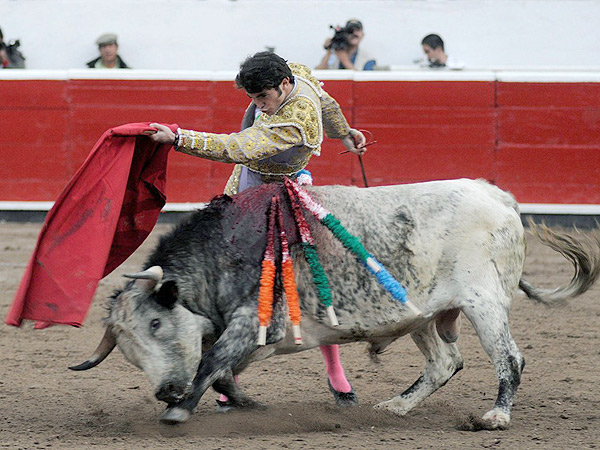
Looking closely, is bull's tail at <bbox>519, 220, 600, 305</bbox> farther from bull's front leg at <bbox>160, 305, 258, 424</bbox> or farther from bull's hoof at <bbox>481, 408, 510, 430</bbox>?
bull's front leg at <bbox>160, 305, 258, 424</bbox>

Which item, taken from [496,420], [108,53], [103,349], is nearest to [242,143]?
[103,349]

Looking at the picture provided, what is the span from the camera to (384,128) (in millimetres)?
7477

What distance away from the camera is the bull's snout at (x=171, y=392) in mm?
3068

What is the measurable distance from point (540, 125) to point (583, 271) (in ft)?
13.0

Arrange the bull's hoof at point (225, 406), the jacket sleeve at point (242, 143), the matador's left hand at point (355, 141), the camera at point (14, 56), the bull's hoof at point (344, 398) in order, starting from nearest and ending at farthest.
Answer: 1. the jacket sleeve at point (242, 143)
2. the bull's hoof at point (225, 406)
3. the bull's hoof at point (344, 398)
4. the matador's left hand at point (355, 141)
5. the camera at point (14, 56)

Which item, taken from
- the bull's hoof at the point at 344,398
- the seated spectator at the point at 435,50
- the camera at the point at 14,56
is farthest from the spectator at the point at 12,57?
the bull's hoof at the point at 344,398

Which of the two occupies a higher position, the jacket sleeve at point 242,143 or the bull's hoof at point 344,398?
the jacket sleeve at point 242,143

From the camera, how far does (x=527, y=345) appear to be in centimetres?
450

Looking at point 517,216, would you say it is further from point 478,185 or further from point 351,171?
point 351,171

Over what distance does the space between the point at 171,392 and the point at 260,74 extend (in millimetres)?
986

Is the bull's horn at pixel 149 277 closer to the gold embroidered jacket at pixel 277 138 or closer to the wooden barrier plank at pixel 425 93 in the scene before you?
the gold embroidered jacket at pixel 277 138

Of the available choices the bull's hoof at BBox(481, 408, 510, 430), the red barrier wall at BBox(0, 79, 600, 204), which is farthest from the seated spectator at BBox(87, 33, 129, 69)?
the bull's hoof at BBox(481, 408, 510, 430)

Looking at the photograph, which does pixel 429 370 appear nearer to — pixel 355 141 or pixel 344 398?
pixel 344 398

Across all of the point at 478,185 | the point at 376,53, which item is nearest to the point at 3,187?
the point at 376,53
